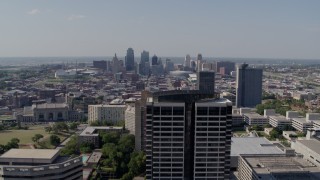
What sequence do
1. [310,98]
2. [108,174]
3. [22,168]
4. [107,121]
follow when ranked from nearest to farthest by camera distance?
[22,168], [108,174], [107,121], [310,98]

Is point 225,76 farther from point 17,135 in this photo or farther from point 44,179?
point 44,179

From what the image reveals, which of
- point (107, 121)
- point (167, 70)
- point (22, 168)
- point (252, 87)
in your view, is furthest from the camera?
point (167, 70)

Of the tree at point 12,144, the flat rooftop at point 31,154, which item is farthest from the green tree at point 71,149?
the flat rooftop at point 31,154

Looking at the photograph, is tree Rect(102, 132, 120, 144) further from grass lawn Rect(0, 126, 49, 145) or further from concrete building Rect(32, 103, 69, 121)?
concrete building Rect(32, 103, 69, 121)

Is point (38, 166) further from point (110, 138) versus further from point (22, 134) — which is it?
point (22, 134)

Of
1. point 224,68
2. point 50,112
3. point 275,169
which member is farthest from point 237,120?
point 224,68

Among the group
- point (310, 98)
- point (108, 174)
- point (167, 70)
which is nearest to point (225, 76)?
point (167, 70)
